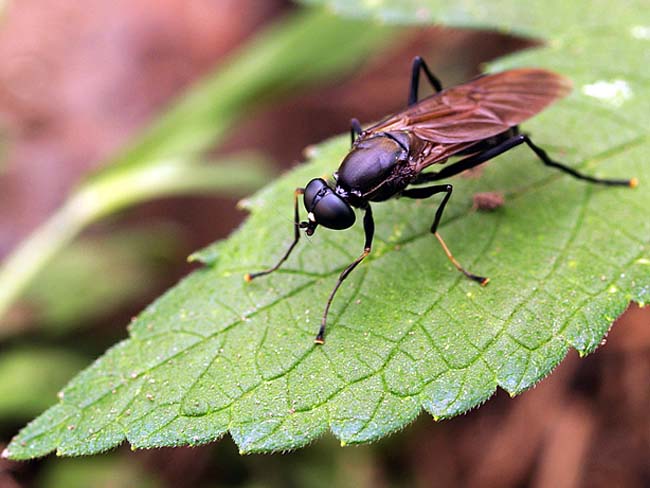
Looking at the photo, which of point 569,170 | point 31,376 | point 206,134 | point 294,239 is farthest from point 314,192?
point 206,134

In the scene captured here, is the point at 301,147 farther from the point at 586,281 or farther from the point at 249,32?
the point at 586,281

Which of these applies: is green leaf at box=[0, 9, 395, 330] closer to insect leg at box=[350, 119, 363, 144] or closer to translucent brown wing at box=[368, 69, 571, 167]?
insect leg at box=[350, 119, 363, 144]

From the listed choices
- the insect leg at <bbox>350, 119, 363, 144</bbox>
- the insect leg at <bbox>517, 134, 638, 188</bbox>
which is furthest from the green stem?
the insect leg at <bbox>517, 134, 638, 188</bbox>

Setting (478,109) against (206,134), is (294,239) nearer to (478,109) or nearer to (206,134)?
(478,109)

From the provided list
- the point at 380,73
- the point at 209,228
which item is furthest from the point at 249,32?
the point at 209,228

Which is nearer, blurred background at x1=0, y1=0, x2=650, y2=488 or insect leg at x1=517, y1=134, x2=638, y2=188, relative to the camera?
insect leg at x1=517, y1=134, x2=638, y2=188

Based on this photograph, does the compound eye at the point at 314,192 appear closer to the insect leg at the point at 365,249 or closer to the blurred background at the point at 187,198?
the insect leg at the point at 365,249
